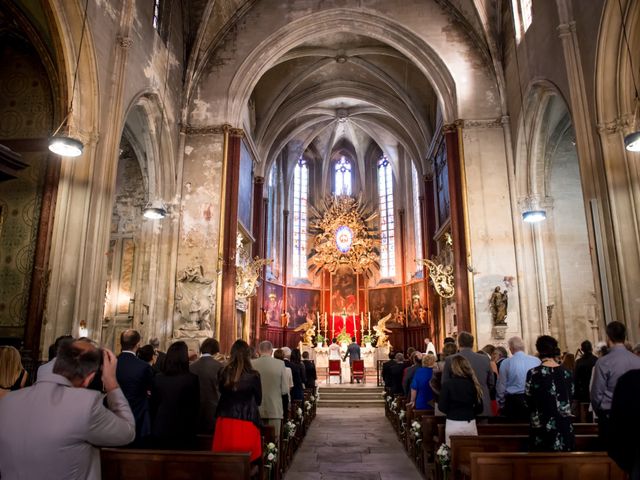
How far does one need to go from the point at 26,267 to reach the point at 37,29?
4.14 metres

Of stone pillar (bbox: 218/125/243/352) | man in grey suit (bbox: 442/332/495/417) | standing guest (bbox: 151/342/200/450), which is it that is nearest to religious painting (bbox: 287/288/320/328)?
stone pillar (bbox: 218/125/243/352)

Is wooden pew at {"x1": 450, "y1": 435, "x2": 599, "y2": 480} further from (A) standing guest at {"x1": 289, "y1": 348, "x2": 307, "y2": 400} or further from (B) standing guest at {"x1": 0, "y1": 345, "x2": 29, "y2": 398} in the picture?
(A) standing guest at {"x1": 289, "y1": 348, "x2": 307, "y2": 400}

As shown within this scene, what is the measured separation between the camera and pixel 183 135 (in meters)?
13.8

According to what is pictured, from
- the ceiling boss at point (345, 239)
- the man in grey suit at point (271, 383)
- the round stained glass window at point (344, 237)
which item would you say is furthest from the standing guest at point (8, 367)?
the round stained glass window at point (344, 237)

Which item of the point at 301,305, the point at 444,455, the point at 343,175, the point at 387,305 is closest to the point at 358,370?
the point at 387,305

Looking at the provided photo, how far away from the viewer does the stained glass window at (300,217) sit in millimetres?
26438

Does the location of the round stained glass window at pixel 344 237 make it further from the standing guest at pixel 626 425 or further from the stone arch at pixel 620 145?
the standing guest at pixel 626 425

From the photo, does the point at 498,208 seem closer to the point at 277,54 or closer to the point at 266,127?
the point at 277,54

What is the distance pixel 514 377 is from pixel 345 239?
21040 millimetres

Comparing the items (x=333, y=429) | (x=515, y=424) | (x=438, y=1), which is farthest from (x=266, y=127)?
(x=515, y=424)

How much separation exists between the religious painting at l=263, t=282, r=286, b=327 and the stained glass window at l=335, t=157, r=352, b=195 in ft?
23.4

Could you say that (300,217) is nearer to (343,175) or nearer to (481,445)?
(343,175)

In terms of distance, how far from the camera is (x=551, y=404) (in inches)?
136

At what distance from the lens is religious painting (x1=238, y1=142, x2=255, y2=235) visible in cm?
1586
